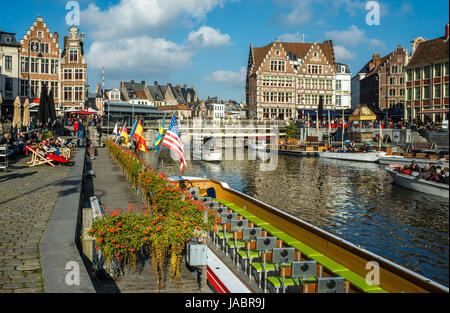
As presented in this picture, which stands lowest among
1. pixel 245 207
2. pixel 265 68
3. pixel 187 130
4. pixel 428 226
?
pixel 428 226

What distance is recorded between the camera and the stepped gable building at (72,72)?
5988cm

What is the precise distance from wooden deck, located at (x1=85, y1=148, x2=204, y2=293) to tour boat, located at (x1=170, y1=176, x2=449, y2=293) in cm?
64

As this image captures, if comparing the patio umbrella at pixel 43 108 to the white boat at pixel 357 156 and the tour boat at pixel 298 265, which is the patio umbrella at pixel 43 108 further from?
the white boat at pixel 357 156

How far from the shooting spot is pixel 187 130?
61.4 meters

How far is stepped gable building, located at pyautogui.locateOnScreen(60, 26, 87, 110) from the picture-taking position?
2357 inches

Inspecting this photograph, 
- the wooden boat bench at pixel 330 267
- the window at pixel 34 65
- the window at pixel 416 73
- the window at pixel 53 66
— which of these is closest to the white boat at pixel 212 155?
the window at pixel 53 66

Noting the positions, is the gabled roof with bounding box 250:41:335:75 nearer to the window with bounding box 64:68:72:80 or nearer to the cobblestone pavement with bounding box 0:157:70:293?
the window with bounding box 64:68:72:80

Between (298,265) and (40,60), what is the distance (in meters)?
58.4

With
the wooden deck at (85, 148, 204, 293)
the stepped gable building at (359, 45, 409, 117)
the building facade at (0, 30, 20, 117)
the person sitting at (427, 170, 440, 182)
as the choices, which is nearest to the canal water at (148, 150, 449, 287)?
the person sitting at (427, 170, 440, 182)

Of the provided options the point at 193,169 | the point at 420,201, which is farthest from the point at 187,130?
the point at 420,201

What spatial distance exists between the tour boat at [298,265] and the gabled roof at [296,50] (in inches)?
2685
